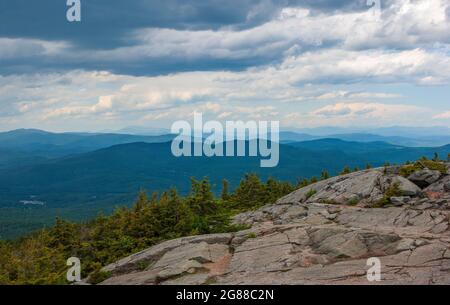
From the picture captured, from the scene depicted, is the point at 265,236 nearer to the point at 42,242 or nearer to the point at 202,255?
the point at 202,255

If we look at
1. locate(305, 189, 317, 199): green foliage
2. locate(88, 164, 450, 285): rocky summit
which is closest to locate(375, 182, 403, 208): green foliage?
locate(88, 164, 450, 285): rocky summit

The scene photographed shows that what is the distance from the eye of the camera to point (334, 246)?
70.9 feet

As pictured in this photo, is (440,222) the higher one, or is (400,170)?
(400,170)

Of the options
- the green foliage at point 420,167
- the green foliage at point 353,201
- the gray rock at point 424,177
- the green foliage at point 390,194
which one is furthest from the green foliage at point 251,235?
the green foliage at point 420,167

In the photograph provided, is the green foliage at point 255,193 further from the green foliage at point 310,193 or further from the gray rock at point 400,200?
the gray rock at point 400,200

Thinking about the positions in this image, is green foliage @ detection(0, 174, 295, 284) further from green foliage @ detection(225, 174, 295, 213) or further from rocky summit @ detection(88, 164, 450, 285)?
green foliage @ detection(225, 174, 295, 213)

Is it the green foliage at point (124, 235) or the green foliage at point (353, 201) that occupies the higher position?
the green foliage at point (353, 201)

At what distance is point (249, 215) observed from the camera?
36500 mm

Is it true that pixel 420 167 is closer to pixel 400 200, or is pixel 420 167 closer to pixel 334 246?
pixel 400 200

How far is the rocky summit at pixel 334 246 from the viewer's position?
746 inches
